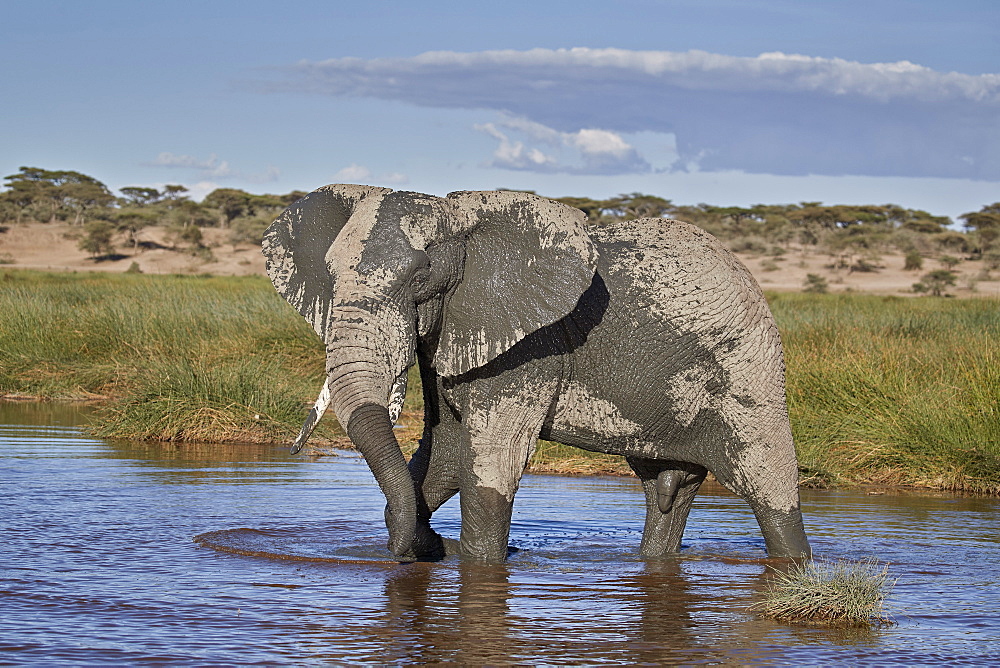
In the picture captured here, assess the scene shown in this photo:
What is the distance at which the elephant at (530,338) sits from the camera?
6.12 meters

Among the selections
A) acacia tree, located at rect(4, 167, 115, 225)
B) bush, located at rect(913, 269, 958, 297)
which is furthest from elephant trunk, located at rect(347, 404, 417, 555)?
acacia tree, located at rect(4, 167, 115, 225)

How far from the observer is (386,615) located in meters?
5.69

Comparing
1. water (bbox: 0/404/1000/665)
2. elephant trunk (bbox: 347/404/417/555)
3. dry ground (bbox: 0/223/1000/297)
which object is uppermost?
dry ground (bbox: 0/223/1000/297)

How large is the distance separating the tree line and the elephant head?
1638 inches

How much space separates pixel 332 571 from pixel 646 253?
2.27 meters

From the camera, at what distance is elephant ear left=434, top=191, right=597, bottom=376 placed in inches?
247

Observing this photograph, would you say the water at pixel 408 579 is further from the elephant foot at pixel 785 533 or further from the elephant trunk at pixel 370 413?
the elephant trunk at pixel 370 413

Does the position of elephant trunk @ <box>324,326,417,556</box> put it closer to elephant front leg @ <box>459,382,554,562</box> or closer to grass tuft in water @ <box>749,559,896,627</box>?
elephant front leg @ <box>459,382,554,562</box>

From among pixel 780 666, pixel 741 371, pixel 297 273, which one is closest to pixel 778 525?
pixel 741 371

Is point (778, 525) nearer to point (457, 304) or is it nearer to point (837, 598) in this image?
point (837, 598)

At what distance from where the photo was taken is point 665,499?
7.31 m

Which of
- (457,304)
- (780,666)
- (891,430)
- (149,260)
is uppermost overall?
(149,260)

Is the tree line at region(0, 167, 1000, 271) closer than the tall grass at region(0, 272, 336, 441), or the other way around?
the tall grass at region(0, 272, 336, 441)

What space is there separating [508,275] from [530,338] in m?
0.35
